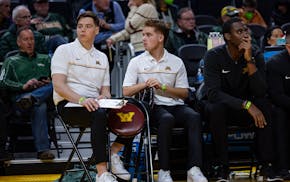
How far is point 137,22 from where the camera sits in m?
10.2

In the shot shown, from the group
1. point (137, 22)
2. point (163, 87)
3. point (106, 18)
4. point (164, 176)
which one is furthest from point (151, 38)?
point (106, 18)

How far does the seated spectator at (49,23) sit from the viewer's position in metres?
10.9

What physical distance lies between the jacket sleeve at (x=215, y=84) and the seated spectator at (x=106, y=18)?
10.9 feet

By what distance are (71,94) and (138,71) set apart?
3.06 feet

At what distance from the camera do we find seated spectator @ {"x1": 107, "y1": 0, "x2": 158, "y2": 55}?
10234mm

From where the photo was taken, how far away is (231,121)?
7.63 meters

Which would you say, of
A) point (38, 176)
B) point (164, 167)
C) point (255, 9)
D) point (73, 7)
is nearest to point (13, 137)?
point (38, 176)

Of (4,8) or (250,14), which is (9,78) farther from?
(250,14)

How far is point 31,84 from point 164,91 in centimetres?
191

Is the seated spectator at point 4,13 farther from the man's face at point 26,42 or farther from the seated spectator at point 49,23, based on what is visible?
the man's face at point 26,42

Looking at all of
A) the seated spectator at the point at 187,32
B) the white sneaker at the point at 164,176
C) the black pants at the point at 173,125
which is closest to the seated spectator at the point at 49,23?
the seated spectator at the point at 187,32

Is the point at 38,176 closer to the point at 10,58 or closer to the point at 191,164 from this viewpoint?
the point at 10,58

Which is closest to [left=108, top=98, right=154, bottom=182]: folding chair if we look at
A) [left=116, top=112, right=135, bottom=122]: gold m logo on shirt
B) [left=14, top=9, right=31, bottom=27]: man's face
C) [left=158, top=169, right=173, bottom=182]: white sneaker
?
[left=116, top=112, right=135, bottom=122]: gold m logo on shirt

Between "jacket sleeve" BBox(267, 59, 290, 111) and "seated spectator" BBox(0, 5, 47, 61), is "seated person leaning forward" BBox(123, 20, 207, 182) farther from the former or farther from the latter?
"seated spectator" BBox(0, 5, 47, 61)
